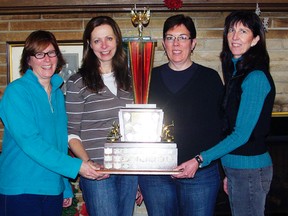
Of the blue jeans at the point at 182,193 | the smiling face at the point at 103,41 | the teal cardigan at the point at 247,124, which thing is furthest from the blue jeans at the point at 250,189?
the smiling face at the point at 103,41

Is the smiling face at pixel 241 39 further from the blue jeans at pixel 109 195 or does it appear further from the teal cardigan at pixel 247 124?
the blue jeans at pixel 109 195

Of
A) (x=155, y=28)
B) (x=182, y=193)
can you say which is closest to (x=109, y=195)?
(x=182, y=193)

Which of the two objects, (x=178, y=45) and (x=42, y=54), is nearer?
(x=42, y=54)

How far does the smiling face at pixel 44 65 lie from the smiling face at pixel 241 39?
878 millimetres

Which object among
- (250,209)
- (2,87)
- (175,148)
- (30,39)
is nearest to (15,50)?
(2,87)

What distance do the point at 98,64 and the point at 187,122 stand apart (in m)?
0.55

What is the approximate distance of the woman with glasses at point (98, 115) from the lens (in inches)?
82.0

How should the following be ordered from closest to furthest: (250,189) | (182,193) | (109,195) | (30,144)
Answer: (30,144), (250,189), (109,195), (182,193)

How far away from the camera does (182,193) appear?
219cm

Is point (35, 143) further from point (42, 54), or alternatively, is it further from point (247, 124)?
point (247, 124)

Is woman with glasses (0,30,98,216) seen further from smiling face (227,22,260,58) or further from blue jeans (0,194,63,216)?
smiling face (227,22,260,58)

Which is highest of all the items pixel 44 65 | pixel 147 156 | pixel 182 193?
pixel 44 65

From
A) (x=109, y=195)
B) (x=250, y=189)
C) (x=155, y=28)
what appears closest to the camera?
(x=250, y=189)

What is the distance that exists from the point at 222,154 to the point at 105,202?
0.61m
